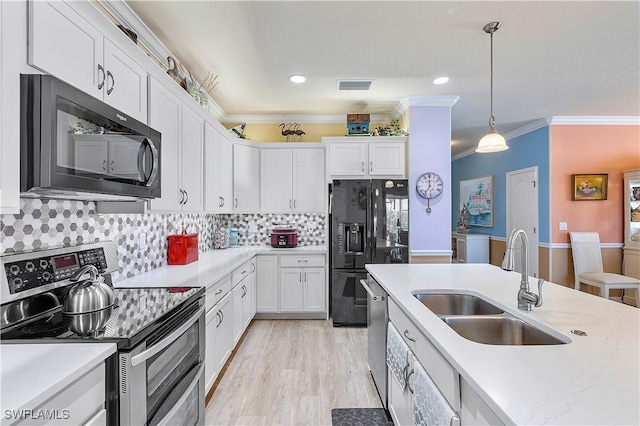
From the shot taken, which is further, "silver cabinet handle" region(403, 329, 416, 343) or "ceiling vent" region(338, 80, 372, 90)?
"ceiling vent" region(338, 80, 372, 90)

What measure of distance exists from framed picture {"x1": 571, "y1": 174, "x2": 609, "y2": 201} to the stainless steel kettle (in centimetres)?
584

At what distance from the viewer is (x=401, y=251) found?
372 cm

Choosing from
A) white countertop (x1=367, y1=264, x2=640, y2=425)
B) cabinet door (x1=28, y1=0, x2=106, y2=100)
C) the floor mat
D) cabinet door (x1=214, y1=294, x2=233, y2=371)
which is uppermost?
cabinet door (x1=28, y1=0, x2=106, y2=100)

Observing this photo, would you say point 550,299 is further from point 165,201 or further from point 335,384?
point 165,201

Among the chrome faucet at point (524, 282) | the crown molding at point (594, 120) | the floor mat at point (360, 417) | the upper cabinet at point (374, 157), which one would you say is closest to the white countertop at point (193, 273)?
the floor mat at point (360, 417)

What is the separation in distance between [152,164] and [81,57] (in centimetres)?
54

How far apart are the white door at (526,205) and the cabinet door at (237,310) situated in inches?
182

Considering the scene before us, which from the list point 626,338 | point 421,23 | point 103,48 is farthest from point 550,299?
point 103,48

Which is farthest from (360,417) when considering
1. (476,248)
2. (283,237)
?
(476,248)

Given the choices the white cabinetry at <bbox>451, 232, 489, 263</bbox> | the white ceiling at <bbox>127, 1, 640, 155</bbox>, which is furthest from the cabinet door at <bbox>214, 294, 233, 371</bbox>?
the white cabinetry at <bbox>451, 232, 489, 263</bbox>

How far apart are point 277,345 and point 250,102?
9.49 ft

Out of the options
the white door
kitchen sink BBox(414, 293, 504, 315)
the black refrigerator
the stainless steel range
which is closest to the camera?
the stainless steel range

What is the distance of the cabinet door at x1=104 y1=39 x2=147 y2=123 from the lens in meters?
1.56

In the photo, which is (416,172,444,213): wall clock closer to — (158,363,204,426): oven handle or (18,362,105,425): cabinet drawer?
(158,363,204,426): oven handle
